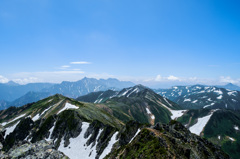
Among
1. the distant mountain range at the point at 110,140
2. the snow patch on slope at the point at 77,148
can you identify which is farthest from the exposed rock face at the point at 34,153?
the snow patch on slope at the point at 77,148

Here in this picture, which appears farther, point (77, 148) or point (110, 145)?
point (77, 148)

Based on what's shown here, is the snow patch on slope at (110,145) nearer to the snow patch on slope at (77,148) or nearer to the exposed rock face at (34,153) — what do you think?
the snow patch on slope at (77,148)

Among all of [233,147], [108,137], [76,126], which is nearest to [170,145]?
[108,137]

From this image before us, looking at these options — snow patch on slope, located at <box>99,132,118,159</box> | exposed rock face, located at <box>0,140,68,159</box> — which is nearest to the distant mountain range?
snow patch on slope, located at <box>99,132,118,159</box>

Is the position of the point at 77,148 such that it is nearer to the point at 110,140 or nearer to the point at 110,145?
the point at 110,140

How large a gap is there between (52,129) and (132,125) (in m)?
56.5

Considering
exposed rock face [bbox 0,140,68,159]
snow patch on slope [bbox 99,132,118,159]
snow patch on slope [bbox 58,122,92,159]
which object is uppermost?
exposed rock face [bbox 0,140,68,159]

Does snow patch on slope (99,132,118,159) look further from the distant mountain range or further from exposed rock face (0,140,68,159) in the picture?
exposed rock face (0,140,68,159)

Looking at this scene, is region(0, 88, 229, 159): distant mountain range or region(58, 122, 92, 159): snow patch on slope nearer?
region(0, 88, 229, 159): distant mountain range

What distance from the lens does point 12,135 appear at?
10212cm

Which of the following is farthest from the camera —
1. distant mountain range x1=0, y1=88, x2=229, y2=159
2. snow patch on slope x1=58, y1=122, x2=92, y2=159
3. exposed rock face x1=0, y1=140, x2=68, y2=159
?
snow patch on slope x1=58, y1=122, x2=92, y2=159

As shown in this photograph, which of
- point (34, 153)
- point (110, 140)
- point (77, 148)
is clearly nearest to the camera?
point (34, 153)

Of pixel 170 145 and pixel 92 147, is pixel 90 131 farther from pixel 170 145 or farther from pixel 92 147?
pixel 170 145

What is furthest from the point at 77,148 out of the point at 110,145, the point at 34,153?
the point at 34,153
